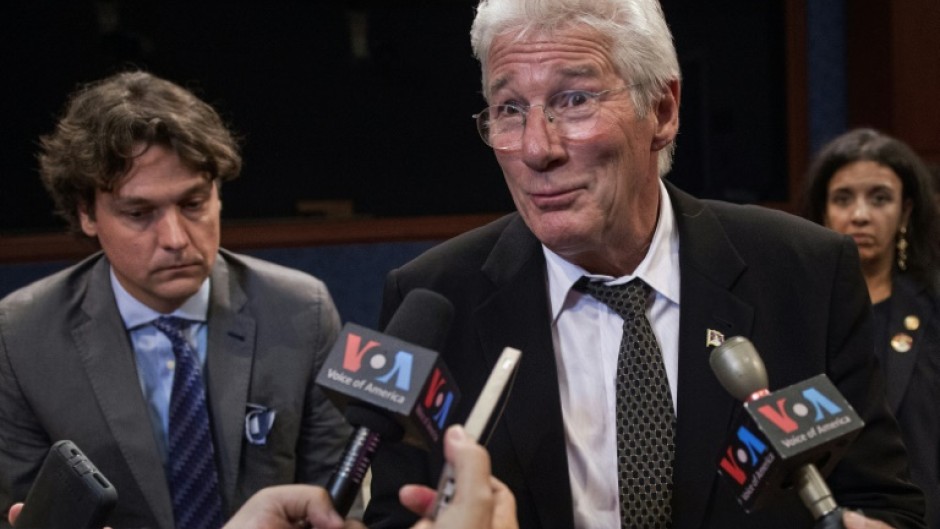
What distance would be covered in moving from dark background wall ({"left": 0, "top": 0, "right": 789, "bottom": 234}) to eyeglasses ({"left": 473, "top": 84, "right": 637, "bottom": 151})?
2164mm

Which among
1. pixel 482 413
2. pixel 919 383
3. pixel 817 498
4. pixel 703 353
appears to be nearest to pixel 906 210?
pixel 919 383

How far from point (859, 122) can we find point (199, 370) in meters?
3.17

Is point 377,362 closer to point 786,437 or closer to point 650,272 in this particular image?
point 786,437

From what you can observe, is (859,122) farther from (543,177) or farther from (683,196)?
(543,177)

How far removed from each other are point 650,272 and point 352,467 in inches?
24.7

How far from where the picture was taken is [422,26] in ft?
12.5

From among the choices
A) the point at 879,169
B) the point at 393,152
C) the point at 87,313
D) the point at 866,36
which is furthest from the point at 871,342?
the point at 866,36

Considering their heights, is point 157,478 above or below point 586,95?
below

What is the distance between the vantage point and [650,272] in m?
1.52

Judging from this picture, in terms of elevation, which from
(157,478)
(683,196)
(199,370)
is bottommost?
(157,478)

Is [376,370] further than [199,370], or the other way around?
[199,370]

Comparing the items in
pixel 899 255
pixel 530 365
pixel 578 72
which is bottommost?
pixel 899 255

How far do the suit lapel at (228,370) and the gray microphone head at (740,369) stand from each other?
1.13m

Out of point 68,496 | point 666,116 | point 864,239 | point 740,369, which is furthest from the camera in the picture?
point 864,239
